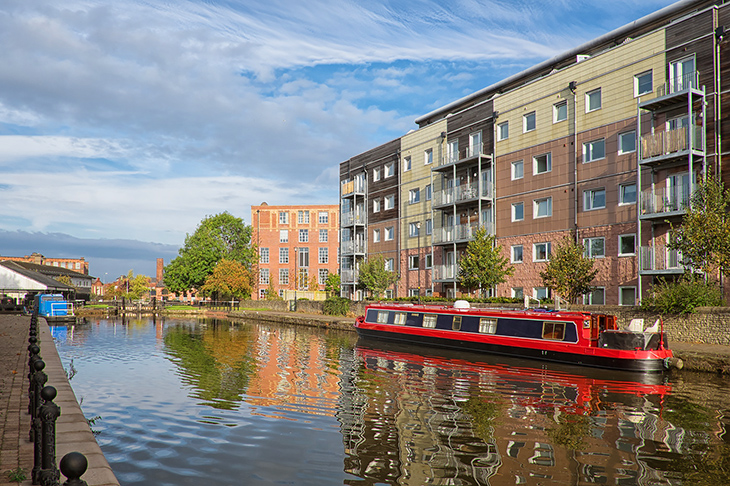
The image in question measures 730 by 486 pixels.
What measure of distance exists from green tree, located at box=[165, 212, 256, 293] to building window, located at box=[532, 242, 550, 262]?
47.6 m

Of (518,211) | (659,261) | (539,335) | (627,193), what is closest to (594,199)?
(627,193)

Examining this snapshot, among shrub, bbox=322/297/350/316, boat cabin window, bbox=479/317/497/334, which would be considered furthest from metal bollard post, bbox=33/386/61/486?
shrub, bbox=322/297/350/316

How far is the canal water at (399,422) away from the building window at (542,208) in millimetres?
11735

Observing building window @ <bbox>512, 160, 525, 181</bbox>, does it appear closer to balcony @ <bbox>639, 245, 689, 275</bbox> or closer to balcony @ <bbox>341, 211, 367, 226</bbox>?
balcony @ <bbox>639, 245, 689, 275</bbox>

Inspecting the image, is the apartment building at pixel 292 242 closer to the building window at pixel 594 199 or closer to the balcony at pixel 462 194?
the balcony at pixel 462 194

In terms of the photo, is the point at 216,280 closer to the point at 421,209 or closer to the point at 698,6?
the point at 421,209

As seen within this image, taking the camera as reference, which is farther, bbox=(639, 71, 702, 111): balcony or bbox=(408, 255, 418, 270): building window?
bbox=(408, 255, 418, 270): building window

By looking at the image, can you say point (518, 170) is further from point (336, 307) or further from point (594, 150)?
point (336, 307)

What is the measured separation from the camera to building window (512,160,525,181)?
3275cm

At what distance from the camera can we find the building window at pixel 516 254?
3244 cm

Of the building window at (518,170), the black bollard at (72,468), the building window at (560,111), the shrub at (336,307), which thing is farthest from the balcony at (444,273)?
the black bollard at (72,468)

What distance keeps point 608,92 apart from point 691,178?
22.6 feet

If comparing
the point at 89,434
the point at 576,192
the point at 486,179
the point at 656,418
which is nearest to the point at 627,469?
the point at 656,418

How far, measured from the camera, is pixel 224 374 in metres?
18.4
